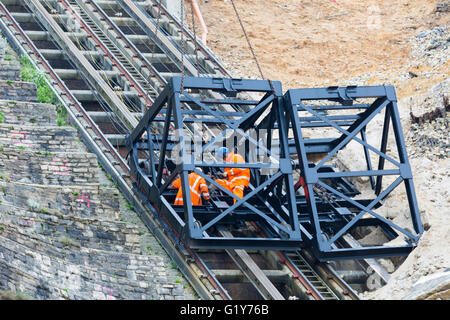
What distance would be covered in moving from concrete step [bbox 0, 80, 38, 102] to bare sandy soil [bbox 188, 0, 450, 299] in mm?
7282

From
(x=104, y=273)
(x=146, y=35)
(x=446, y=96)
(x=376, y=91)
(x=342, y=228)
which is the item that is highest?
(x=146, y=35)

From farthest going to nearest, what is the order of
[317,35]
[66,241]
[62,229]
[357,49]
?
[317,35] < [357,49] < [62,229] < [66,241]

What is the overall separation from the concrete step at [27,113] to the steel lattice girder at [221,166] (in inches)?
113

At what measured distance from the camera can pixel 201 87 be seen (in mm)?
20812

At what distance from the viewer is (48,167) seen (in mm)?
22969

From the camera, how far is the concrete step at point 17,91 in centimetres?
2617

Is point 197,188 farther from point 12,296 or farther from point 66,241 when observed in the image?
point 12,296

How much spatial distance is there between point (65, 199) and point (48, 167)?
175cm

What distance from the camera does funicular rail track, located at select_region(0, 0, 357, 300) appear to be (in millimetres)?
20328

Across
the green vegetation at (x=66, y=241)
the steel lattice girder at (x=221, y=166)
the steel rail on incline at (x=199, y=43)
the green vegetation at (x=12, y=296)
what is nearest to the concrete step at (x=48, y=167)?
the steel lattice girder at (x=221, y=166)

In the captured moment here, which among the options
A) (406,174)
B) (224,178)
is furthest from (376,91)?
(224,178)

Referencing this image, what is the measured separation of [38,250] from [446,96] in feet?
35.3

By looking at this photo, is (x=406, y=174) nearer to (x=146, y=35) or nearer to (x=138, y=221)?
(x=138, y=221)

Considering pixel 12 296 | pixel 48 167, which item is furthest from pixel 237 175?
pixel 12 296
